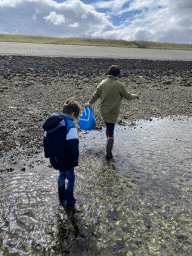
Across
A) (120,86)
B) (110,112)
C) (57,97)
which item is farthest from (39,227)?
(57,97)

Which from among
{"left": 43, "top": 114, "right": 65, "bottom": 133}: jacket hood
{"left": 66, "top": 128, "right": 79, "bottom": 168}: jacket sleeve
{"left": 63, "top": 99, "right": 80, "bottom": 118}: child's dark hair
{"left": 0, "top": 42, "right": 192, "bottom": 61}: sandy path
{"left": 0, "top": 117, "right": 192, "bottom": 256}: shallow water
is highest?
{"left": 0, "top": 42, "right": 192, "bottom": 61}: sandy path

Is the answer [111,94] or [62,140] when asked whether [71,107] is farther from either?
[111,94]

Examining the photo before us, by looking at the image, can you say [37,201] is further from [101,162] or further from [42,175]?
[101,162]

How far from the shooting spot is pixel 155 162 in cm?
538

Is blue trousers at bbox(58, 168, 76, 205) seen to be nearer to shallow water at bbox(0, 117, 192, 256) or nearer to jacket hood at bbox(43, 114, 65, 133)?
shallow water at bbox(0, 117, 192, 256)

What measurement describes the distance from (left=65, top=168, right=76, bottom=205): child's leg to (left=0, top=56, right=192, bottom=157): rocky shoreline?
251 centimetres

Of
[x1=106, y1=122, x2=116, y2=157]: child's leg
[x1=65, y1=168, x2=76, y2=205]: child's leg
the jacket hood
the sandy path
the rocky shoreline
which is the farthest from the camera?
the sandy path

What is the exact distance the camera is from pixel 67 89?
11305 millimetres

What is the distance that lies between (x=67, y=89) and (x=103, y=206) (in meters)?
8.52

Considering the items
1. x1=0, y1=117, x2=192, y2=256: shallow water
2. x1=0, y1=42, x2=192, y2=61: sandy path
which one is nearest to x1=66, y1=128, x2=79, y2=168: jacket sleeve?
x1=0, y1=117, x2=192, y2=256: shallow water

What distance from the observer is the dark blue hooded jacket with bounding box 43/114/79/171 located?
294 centimetres

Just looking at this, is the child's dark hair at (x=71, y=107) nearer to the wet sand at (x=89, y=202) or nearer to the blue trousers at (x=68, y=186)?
the blue trousers at (x=68, y=186)

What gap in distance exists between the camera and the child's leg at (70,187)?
346cm

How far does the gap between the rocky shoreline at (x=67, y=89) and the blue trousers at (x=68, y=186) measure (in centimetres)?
234
